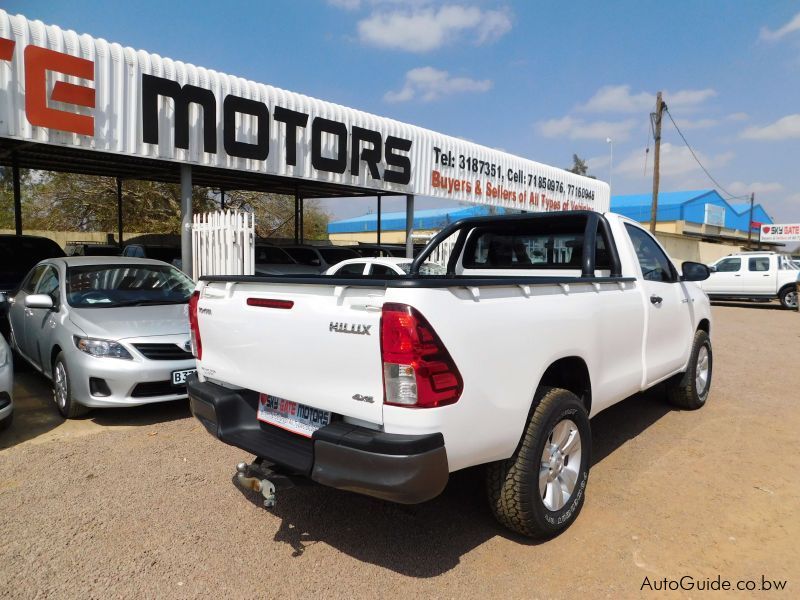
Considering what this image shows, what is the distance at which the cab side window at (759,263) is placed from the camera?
62.4ft

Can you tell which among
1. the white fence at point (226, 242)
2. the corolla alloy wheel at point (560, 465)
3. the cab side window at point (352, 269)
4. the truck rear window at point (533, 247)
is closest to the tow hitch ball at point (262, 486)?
the corolla alloy wheel at point (560, 465)

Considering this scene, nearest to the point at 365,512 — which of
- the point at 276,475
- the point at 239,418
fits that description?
the point at 276,475

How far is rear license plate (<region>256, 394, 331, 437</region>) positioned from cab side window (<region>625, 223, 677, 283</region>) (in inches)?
117

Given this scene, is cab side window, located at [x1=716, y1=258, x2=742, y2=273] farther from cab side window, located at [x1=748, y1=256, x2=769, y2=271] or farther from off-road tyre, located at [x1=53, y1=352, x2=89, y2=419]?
off-road tyre, located at [x1=53, y1=352, x2=89, y2=419]

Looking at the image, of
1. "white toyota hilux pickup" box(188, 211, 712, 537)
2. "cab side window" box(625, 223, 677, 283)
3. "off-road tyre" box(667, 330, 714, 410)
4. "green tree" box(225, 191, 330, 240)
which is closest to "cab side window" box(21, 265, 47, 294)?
"white toyota hilux pickup" box(188, 211, 712, 537)

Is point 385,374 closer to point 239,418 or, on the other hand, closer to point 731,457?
point 239,418

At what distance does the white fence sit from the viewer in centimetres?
867

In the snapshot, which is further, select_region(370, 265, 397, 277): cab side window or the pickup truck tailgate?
select_region(370, 265, 397, 277): cab side window

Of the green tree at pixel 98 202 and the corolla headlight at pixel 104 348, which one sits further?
the green tree at pixel 98 202

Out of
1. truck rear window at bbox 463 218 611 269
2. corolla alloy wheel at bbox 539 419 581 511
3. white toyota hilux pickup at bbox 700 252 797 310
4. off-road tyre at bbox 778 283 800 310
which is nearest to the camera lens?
corolla alloy wheel at bbox 539 419 581 511

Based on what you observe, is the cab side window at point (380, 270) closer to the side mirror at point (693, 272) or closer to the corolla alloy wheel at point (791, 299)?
the side mirror at point (693, 272)

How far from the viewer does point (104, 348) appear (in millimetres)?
5059

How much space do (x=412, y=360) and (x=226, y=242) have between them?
23.9 ft

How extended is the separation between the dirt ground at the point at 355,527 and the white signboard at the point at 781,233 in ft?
177
